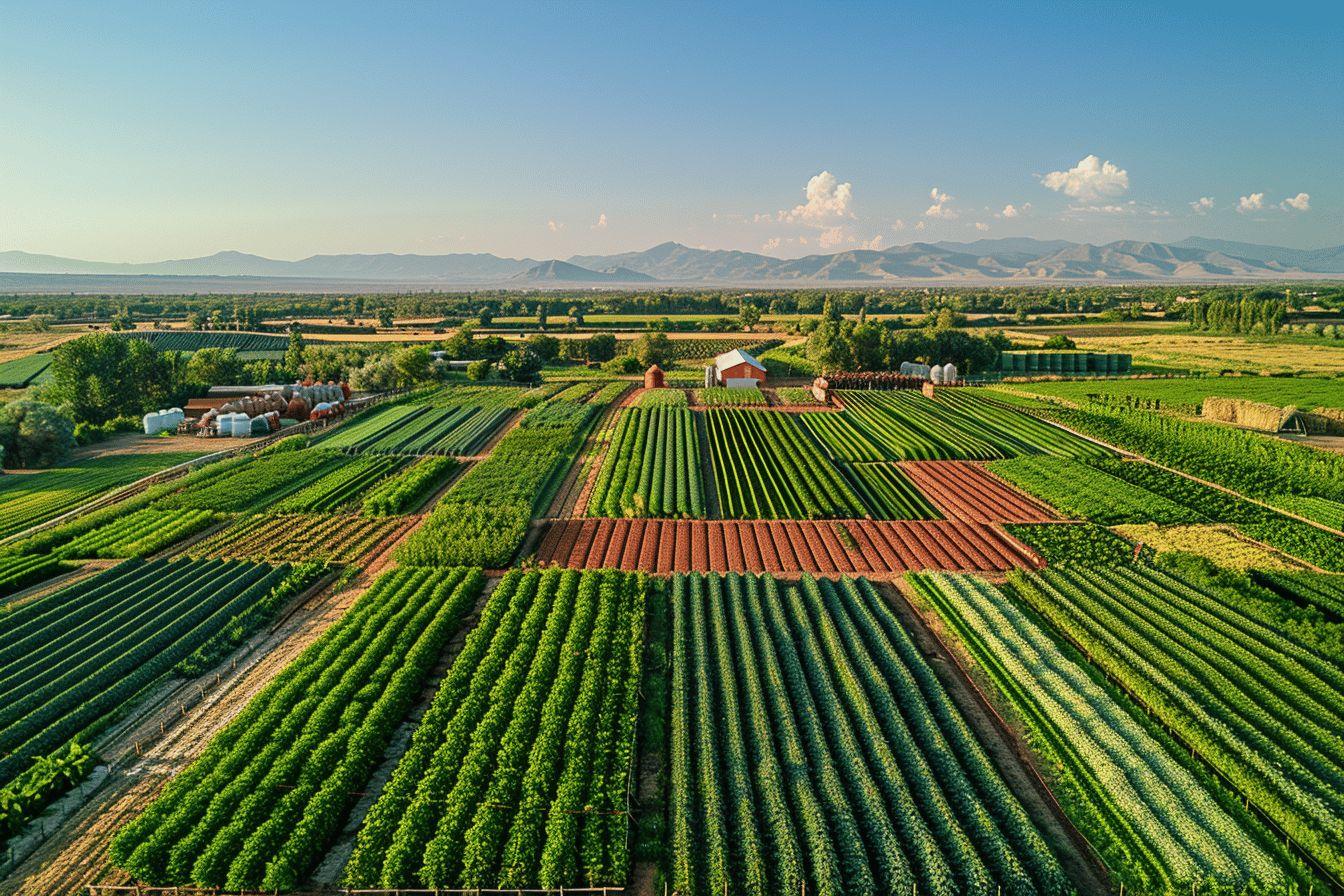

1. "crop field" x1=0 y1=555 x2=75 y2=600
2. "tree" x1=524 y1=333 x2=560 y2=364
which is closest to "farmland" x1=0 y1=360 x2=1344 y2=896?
"crop field" x1=0 y1=555 x2=75 y2=600

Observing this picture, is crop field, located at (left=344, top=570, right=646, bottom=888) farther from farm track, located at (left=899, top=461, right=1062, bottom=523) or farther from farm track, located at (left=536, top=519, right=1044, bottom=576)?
farm track, located at (left=899, top=461, right=1062, bottom=523)

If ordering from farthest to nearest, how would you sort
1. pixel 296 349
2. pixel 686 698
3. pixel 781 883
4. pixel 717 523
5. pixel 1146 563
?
pixel 296 349, pixel 717 523, pixel 1146 563, pixel 686 698, pixel 781 883

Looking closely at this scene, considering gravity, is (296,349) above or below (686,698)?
above

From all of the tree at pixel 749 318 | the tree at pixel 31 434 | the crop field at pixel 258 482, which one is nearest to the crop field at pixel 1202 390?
the crop field at pixel 258 482

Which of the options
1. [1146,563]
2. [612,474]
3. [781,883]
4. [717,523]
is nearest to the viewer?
[781,883]

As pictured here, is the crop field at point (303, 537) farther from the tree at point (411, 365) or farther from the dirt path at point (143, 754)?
the tree at point (411, 365)

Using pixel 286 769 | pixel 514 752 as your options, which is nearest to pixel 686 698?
pixel 514 752

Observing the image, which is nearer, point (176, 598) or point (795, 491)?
point (176, 598)

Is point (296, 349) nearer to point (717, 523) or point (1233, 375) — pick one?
point (717, 523)
